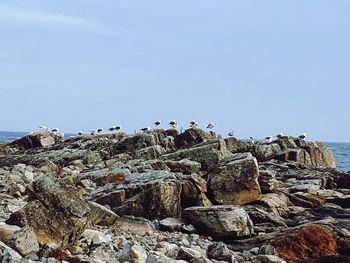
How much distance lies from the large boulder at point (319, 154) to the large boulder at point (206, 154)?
22.4ft

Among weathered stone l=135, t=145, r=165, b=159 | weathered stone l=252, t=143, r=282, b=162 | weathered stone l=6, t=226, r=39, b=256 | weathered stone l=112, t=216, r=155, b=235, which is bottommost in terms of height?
weathered stone l=252, t=143, r=282, b=162

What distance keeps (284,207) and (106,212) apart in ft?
19.9

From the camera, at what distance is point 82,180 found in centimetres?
1945

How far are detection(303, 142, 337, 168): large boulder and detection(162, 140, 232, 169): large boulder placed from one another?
6.83 m

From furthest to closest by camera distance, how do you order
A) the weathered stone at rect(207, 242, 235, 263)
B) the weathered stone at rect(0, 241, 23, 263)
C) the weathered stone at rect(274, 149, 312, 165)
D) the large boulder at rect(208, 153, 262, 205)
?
the weathered stone at rect(274, 149, 312, 165), the large boulder at rect(208, 153, 262, 205), the weathered stone at rect(207, 242, 235, 263), the weathered stone at rect(0, 241, 23, 263)

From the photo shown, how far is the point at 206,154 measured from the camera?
2236cm

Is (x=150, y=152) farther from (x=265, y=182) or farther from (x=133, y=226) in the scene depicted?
(x=133, y=226)

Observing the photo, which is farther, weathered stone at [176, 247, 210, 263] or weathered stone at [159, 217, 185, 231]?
weathered stone at [159, 217, 185, 231]

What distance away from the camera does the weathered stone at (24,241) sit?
29.6ft

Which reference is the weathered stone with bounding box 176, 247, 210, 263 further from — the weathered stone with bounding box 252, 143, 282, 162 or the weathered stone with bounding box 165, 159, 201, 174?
the weathered stone with bounding box 252, 143, 282, 162

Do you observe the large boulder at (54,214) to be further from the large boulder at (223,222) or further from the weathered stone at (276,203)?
the weathered stone at (276,203)

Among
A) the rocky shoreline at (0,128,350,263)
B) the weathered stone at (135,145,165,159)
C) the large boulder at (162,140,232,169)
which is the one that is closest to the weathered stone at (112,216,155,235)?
the rocky shoreline at (0,128,350,263)

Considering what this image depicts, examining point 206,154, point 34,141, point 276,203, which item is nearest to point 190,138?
point 206,154

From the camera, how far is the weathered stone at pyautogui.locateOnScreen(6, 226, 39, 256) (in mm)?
9023
